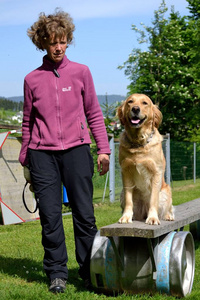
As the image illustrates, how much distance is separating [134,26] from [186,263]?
2437cm

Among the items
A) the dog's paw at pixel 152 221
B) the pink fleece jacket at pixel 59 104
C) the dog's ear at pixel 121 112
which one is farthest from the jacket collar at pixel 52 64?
the dog's paw at pixel 152 221

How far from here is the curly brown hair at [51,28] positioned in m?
4.33

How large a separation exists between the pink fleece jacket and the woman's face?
0.23 feet

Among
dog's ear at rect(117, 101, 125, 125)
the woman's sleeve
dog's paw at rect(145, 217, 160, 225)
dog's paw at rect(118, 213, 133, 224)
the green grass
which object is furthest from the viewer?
dog's ear at rect(117, 101, 125, 125)

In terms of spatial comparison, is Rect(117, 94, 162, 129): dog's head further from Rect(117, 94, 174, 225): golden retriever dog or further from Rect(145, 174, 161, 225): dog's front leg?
Rect(145, 174, 161, 225): dog's front leg

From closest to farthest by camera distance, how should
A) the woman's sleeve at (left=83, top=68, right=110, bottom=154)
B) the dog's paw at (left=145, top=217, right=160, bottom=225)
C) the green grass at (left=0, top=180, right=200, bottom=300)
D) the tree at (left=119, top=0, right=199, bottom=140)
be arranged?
1. the green grass at (left=0, top=180, right=200, bottom=300)
2. the dog's paw at (left=145, top=217, right=160, bottom=225)
3. the woman's sleeve at (left=83, top=68, right=110, bottom=154)
4. the tree at (left=119, top=0, right=199, bottom=140)

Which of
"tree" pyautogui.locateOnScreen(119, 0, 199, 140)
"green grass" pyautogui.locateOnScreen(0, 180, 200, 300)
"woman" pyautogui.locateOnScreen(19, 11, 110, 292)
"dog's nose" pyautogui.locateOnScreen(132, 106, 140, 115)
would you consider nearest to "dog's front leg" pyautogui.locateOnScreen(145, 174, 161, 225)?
"woman" pyautogui.locateOnScreen(19, 11, 110, 292)

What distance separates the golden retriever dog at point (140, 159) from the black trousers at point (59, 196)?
361 mm

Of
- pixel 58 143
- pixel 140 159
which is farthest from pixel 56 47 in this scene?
pixel 140 159

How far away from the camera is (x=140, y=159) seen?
445cm

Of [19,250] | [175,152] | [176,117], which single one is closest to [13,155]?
[19,250]

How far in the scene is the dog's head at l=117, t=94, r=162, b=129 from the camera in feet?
Answer: 14.6

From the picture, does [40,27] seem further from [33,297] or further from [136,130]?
[33,297]

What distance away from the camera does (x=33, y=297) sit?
4129 millimetres
